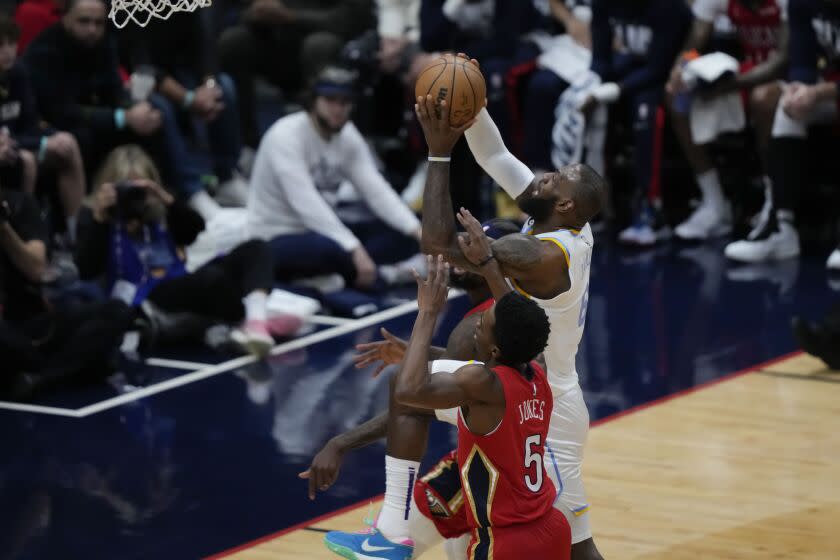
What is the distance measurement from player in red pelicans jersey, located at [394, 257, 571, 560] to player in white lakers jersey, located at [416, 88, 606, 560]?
0.79 feet

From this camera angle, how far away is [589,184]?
14.6 feet

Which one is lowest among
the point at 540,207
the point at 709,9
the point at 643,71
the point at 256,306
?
the point at 256,306

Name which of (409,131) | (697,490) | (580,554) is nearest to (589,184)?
(580,554)

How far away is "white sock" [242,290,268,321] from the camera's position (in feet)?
24.9

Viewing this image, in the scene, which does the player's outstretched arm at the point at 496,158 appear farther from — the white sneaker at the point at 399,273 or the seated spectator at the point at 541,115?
the seated spectator at the point at 541,115

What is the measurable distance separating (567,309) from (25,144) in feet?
16.5

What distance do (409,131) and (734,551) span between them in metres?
6.83

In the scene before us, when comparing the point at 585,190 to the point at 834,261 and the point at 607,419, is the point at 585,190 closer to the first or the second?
the point at 607,419

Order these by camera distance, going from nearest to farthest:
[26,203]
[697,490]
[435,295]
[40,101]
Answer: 1. [435,295]
2. [697,490]
3. [26,203]
4. [40,101]

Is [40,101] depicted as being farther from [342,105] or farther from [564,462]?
[564,462]

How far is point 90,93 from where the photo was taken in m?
9.31

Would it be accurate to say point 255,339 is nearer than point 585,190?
No

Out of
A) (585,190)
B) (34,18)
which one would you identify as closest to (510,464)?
(585,190)

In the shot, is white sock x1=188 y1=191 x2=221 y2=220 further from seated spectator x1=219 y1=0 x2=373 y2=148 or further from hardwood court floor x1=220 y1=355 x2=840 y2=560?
hardwood court floor x1=220 y1=355 x2=840 y2=560
